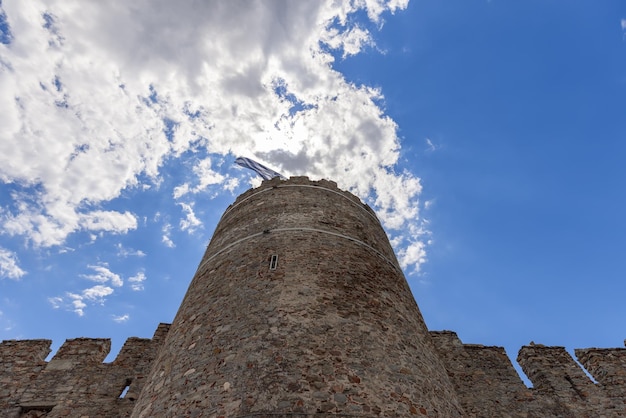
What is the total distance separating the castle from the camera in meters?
5.67

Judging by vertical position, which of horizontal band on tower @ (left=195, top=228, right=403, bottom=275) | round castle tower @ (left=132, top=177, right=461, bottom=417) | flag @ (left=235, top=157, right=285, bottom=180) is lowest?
round castle tower @ (left=132, top=177, right=461, bottom=417)

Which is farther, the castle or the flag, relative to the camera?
the flag

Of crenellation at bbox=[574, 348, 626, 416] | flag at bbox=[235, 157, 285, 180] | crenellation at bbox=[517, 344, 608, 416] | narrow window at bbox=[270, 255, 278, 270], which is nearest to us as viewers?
narrow window at bbox=[270, 255, 278, 270]

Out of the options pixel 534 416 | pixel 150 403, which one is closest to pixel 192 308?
pixel 150 403

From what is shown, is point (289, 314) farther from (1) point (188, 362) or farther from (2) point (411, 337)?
(2) point (411, 337)

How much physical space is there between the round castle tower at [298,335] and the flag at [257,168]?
21.3ft

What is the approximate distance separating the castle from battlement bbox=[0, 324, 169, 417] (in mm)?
32

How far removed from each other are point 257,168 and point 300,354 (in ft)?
38.7

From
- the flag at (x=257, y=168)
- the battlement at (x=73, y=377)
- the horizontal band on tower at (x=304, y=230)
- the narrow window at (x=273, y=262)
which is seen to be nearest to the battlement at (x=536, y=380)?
the horizontal band on tower at (x=304, y=230)

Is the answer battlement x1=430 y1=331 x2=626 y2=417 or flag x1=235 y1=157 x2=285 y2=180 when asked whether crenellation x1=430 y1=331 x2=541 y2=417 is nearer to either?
battlement x1=430 y1=331 x2=626 y2=417

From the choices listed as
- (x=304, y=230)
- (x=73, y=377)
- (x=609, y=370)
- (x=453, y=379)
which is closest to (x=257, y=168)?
(x=304, y=230)

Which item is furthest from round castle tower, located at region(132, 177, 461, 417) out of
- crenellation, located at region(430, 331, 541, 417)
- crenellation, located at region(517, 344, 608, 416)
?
crenellation, located at region(517, 344, 608, 416)

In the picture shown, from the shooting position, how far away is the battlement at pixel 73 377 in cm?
918

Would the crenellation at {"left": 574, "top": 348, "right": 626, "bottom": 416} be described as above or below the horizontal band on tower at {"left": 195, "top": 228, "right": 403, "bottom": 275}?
below
